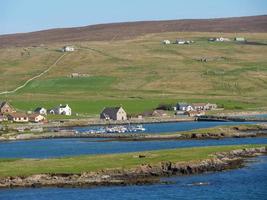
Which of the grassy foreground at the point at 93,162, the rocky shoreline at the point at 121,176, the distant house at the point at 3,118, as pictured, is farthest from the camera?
the distant house at the point at 3,118

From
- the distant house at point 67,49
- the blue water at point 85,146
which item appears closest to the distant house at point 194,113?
the blue water at point 85,146

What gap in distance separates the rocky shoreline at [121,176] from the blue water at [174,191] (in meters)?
1.11

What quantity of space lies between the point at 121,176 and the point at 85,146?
2517cm

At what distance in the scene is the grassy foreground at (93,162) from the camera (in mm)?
51719

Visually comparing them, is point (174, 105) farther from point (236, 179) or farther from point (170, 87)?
point (236, 179)

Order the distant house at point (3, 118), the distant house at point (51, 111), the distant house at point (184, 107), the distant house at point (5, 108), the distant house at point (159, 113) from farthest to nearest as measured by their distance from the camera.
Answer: the distant house at point (184, 107), the distant house at point (51, 111), the distant house at point (159, 113), the distant house at point (5, 108), the distant house at point (3, 118)

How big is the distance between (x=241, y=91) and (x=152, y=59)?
31.8 meters

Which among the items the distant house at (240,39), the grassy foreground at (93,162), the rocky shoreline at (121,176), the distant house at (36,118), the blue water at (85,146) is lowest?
the rocky shoreline at (121,176)

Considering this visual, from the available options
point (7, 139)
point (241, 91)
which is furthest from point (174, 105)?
point (7, 139)

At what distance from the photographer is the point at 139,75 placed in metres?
149

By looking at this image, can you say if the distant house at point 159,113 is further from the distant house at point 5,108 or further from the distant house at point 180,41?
the distant house at point 180,41

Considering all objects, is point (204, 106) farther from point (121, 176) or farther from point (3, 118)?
point (121, 176)

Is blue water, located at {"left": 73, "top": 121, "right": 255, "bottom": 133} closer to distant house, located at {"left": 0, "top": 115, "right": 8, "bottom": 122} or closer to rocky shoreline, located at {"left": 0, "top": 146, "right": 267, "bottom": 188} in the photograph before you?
distant house, located at {"left": 0, "top": 115, "right": 8, "bottom": 122}

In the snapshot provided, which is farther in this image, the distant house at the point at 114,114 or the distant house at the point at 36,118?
the distant house at the point at 114,114
